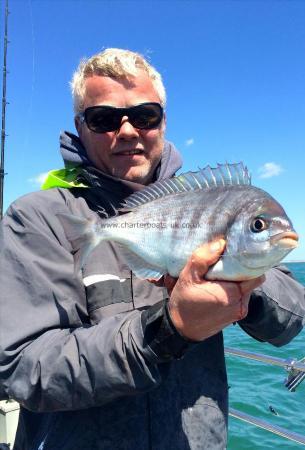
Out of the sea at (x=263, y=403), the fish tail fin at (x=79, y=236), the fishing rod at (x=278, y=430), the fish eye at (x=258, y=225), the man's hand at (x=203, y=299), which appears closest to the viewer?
the man's hand at (x=203, y=299)

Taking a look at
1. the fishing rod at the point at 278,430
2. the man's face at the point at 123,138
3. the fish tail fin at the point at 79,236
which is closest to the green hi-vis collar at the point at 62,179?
the man's face at the point at 123,138

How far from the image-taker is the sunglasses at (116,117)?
2514 millimetres

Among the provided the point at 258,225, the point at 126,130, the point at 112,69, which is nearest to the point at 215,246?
the point at 258,225

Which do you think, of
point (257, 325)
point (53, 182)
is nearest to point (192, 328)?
point (257, 325)

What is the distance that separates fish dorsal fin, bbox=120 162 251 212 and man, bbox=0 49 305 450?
0.43 ft

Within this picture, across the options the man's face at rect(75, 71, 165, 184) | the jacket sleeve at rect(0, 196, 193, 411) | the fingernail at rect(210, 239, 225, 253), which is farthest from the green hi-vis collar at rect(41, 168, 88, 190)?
the fingernail at rect(210, 239, 225, 253)

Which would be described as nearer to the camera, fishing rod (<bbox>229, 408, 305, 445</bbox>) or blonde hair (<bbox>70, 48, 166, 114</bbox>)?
blonde hair (<bbox>70, 48, 166, 114</bbox>)

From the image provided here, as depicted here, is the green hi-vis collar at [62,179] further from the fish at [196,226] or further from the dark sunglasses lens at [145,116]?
the dark sunglasses lens at [145,116]

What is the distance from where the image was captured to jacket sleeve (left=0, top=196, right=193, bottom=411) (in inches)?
68.5

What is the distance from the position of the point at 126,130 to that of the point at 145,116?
0.16 metres

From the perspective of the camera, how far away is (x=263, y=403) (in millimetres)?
8500

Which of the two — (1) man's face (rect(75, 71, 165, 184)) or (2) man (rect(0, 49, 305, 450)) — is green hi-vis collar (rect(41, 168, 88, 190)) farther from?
(1) man's face (rect(75, 71, 165, 184))

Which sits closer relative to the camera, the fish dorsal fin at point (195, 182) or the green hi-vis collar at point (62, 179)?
the fish dorsal fin at point (195, 182)

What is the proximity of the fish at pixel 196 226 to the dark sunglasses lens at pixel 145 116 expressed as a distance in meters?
0.41
